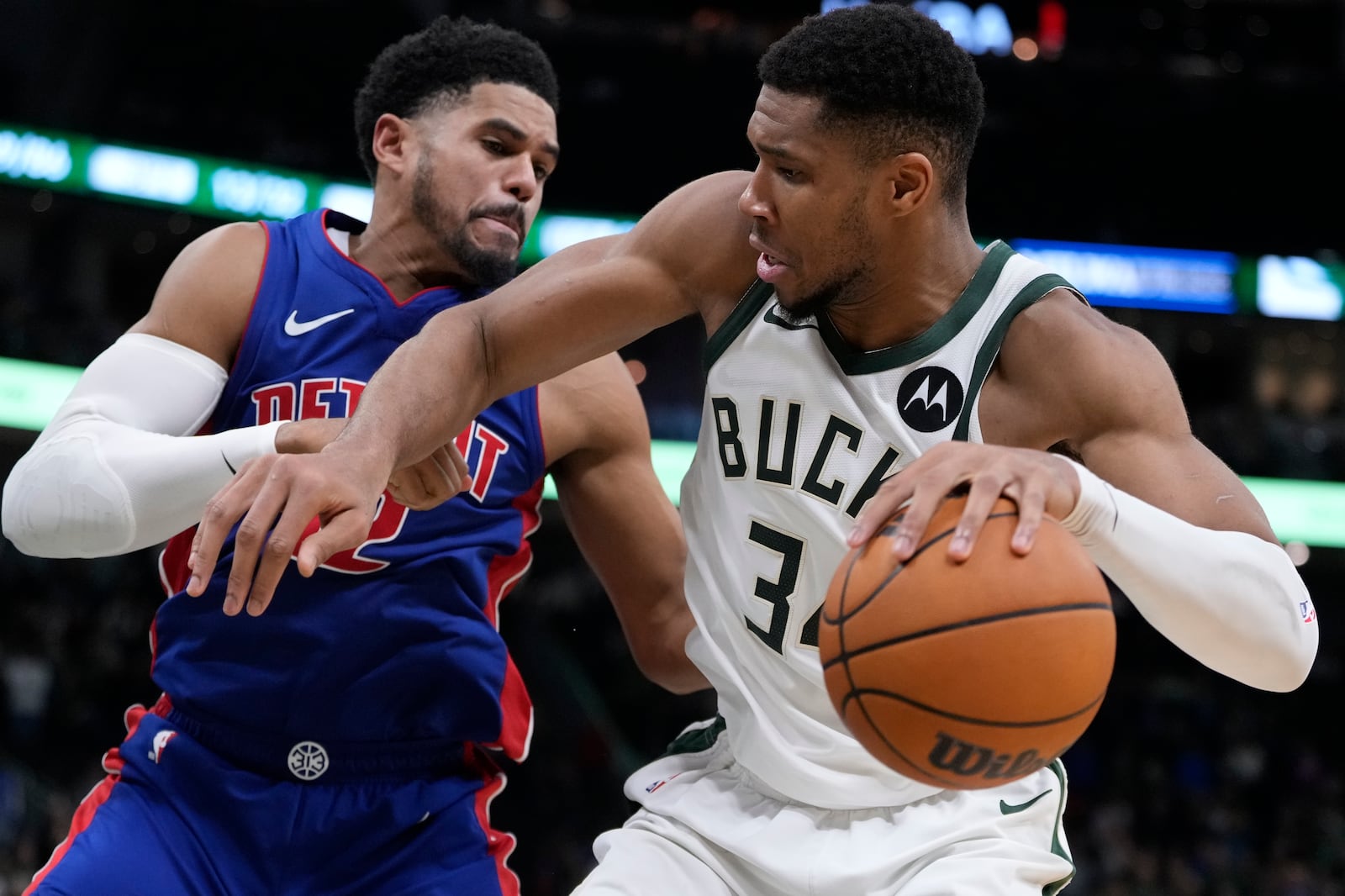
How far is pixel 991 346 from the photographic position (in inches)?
100

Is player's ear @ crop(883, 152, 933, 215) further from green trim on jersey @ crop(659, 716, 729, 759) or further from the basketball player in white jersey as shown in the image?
green trim on jersey @ crop(659, 716, 729, 759)

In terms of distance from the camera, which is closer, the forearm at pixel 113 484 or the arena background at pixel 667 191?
the forearm at pixel 113 484

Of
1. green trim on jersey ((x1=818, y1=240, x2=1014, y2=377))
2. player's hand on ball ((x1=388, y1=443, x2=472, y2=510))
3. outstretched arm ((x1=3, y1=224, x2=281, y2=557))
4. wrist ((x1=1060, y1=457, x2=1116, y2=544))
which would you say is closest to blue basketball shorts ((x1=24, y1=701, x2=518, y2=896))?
outstretched arm ((x1=3, y1=224, x2=281, y2=557))

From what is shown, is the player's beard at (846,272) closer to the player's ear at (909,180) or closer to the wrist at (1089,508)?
the player's ear at (909,180)

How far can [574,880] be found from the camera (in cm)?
1166

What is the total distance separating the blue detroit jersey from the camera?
3.02 m

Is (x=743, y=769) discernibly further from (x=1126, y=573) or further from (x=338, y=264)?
(x=338, y=264)

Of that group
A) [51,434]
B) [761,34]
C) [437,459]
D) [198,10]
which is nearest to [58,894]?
[51,434]

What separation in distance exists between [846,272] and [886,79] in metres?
0.35

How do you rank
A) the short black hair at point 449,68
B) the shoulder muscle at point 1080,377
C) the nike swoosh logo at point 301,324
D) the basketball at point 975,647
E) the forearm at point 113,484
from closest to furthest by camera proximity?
the basketball at point 975,647 → the shoulder muscle at point 1080,377 → the forearm at point 113,484 → the nike swoosh logo at point 301,324 → the short black hair at point 449,68

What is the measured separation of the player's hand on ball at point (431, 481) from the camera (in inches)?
102

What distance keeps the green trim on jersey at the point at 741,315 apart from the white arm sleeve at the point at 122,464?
86 centimetres

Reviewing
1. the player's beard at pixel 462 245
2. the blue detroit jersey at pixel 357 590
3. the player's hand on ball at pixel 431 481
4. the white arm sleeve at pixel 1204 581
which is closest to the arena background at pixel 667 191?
the blue detroit jersey at pixel 357 590

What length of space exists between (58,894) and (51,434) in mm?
902
